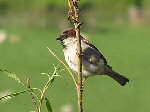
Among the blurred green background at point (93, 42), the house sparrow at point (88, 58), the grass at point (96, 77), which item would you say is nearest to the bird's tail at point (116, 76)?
the house sparrow at point (88, 58)

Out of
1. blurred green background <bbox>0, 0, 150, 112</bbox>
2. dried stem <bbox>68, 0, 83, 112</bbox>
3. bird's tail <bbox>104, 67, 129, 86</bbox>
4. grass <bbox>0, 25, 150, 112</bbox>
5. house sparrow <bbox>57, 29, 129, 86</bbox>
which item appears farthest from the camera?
blurred green background <bbox>0, 0, 150, 112</bbox>

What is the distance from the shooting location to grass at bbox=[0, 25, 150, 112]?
13414mm

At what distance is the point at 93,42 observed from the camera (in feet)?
73.2

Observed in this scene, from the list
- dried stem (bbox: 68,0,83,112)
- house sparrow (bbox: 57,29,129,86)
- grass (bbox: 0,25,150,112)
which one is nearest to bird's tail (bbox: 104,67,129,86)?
house sparrow (bbox: 57,29,129,86)

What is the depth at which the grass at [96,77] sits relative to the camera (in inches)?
528

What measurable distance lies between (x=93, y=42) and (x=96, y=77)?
6.33 metres

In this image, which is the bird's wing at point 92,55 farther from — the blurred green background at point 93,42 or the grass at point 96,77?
the grass at point 96,77

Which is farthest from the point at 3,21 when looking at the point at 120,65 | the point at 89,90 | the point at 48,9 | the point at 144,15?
the point at 89,90

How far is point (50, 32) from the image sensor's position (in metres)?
26.8

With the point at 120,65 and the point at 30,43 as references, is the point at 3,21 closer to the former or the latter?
the point at 30,43


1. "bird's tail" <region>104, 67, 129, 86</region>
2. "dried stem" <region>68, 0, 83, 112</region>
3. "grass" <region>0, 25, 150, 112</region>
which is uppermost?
"grass" <region>0, 25, 150, 112</region>

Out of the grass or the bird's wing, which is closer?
the bird's wing

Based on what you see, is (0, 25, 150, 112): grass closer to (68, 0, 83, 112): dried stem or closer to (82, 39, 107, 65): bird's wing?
(82, 39, 107, 65): bird's wing

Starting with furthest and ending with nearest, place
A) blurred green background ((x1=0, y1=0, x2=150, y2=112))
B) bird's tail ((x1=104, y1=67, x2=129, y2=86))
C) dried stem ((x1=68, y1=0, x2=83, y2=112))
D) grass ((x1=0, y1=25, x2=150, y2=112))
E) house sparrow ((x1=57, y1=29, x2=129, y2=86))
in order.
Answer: blurred green background ((x1=0, y1=0, x2=150, y2=112)), grass ((x1=0, y1=25, x2=150, y2=112)), bird's tail ((x1=104, y1=67, x2=129, y2=86)), house sparrow ((x1=57, y1=29, x2=129, y2=86)), dried stem ((x1=68, y1=0, x2=83, y2=112))
